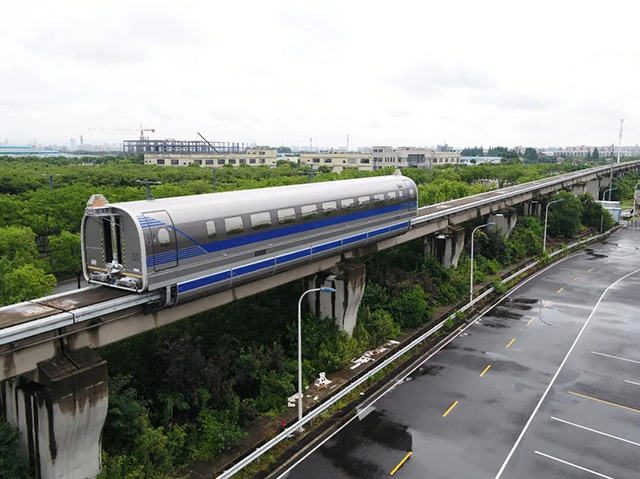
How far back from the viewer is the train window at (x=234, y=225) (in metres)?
22.1

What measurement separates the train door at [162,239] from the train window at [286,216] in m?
6.53

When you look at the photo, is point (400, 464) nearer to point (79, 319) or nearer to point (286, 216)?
point (286, 216)

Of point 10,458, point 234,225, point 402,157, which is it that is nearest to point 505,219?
point 234,225

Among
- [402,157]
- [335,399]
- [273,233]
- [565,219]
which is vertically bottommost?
[335,399]

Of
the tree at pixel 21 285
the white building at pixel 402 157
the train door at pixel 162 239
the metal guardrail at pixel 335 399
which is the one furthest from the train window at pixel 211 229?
the white building at pixel 402 157

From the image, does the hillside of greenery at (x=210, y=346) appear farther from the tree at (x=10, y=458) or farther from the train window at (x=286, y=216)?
the train window at (x=286, y=216)

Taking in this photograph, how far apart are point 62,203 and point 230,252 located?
3670 cm

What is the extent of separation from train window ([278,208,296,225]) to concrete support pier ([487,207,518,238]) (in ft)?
127

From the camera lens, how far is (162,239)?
19.2m

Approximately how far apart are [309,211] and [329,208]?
1.85 meters

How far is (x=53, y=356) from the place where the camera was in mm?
17188

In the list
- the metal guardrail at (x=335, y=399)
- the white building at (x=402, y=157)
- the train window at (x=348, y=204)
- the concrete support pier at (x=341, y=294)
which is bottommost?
the metal guardrail at (x=335, y=399)

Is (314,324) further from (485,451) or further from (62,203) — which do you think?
(62,203)

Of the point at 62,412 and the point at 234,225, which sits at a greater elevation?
the point at 234,225
